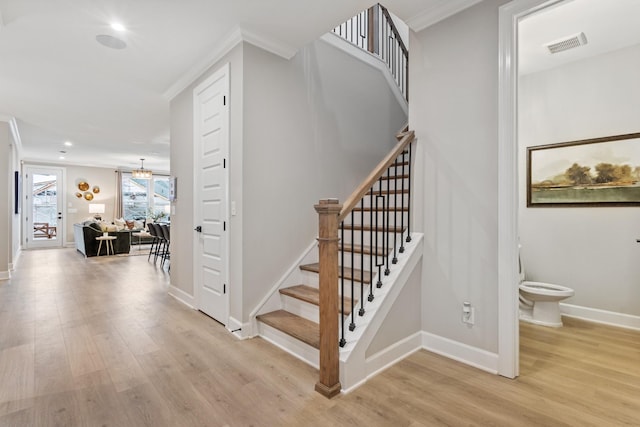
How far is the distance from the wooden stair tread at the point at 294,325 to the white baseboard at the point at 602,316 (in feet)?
8.87

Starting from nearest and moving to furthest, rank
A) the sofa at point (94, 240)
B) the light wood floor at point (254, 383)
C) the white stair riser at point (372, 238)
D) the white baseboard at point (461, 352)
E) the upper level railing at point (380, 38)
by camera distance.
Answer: the light wood floor at point (254, 383) < the white baseboard at point (461, 352) < the white stair riser at point (372, 238) < the upper level railing at point (380, 38) < the sofa at point (94, 240)

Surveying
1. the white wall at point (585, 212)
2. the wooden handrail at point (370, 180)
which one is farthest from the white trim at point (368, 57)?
the wooden handrail at point (370, 180)

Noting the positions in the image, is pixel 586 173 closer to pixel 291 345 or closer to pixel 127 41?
pixel 291 345

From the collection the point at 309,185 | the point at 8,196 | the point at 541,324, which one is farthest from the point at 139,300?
the point at 541,324

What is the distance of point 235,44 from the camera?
9.21 feet

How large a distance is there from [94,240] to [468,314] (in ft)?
26.9

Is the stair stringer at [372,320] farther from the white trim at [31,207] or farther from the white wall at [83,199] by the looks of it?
the white wall at [83,199]

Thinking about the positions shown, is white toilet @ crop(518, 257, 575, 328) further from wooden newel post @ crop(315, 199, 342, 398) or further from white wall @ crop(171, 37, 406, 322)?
wooden newel post @ crop(315, 199, 342, 398)

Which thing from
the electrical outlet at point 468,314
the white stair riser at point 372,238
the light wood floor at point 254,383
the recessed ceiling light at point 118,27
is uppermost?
the recessed ceiling light at point 118,27

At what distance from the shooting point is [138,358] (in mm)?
2352

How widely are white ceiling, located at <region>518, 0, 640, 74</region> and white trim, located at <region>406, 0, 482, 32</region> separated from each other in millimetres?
556

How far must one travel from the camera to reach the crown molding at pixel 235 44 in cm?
272

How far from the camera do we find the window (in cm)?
1088

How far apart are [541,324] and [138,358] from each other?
138 inches
